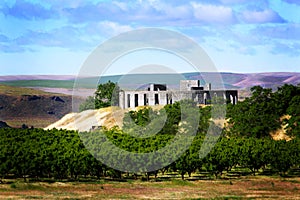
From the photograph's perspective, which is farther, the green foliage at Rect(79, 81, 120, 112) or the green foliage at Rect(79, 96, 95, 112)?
the green foliage at Rect(79, 96, 95, 112)

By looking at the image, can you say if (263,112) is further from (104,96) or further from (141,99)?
(104,96)

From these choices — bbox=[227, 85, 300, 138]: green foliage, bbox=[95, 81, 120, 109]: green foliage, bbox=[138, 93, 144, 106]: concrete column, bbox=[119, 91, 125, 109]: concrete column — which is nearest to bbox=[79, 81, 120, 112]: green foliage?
bbox=[95, 81, 120, 109]: green foliage

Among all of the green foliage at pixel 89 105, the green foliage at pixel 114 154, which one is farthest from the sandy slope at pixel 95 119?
the green foliage at pixel 114 154

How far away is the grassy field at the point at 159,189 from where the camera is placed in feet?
174

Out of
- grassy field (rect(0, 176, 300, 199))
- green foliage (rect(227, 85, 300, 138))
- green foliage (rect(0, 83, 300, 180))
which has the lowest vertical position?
grassy field (rect(0, 176, 300, 199))

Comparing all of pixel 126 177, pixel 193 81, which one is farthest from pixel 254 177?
pixel 193 81

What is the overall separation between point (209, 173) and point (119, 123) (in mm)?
52472

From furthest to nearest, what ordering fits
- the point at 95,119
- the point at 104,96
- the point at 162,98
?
the point at 104,96 < the point at 95,119 < the point at 162,98

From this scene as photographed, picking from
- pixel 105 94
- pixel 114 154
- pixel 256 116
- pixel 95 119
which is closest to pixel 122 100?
pixel 95 119

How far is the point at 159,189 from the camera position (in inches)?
2297

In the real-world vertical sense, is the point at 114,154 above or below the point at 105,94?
below

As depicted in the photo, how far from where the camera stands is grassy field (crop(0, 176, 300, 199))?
53.2m

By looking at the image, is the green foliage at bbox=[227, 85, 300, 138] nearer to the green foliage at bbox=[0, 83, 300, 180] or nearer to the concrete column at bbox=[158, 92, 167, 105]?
the green foliage at bbox=[0, 83, 300, 180]

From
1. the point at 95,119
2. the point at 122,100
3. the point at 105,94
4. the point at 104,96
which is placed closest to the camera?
the point at 122,100
